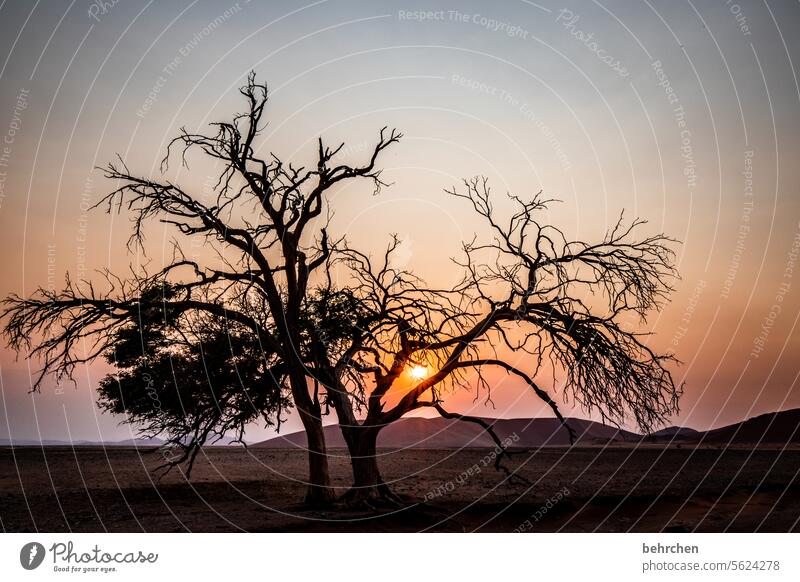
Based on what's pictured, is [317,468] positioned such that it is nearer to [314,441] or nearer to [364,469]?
[314,441]

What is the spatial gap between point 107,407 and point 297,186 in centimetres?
1397

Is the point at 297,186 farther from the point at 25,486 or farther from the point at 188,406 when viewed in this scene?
the point at 25,486

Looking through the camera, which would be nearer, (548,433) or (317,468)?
(317,468)

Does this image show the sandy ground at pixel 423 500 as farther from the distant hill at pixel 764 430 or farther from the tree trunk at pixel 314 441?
the distant hill at pixel 764 430

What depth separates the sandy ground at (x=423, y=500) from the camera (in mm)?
19297

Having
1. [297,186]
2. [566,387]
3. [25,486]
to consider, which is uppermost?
[297,186]

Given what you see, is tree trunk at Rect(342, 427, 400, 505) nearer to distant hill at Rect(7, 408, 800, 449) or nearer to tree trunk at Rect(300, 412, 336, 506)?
tree trunk at Rect(300, 412, 336, 506)

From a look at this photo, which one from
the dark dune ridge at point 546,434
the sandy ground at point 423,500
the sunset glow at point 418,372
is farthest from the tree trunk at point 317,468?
the dark dune ridge at point 546,434

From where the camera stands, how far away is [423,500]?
23234 millimetres

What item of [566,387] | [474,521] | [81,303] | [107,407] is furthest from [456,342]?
[107,407]

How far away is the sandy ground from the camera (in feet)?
63.3

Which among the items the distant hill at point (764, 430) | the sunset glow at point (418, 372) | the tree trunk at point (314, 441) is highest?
the sunset glow at point (418, 372)

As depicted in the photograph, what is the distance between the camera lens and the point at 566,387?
65.7ft

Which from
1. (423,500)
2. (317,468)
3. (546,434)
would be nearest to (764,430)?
(546,434)
